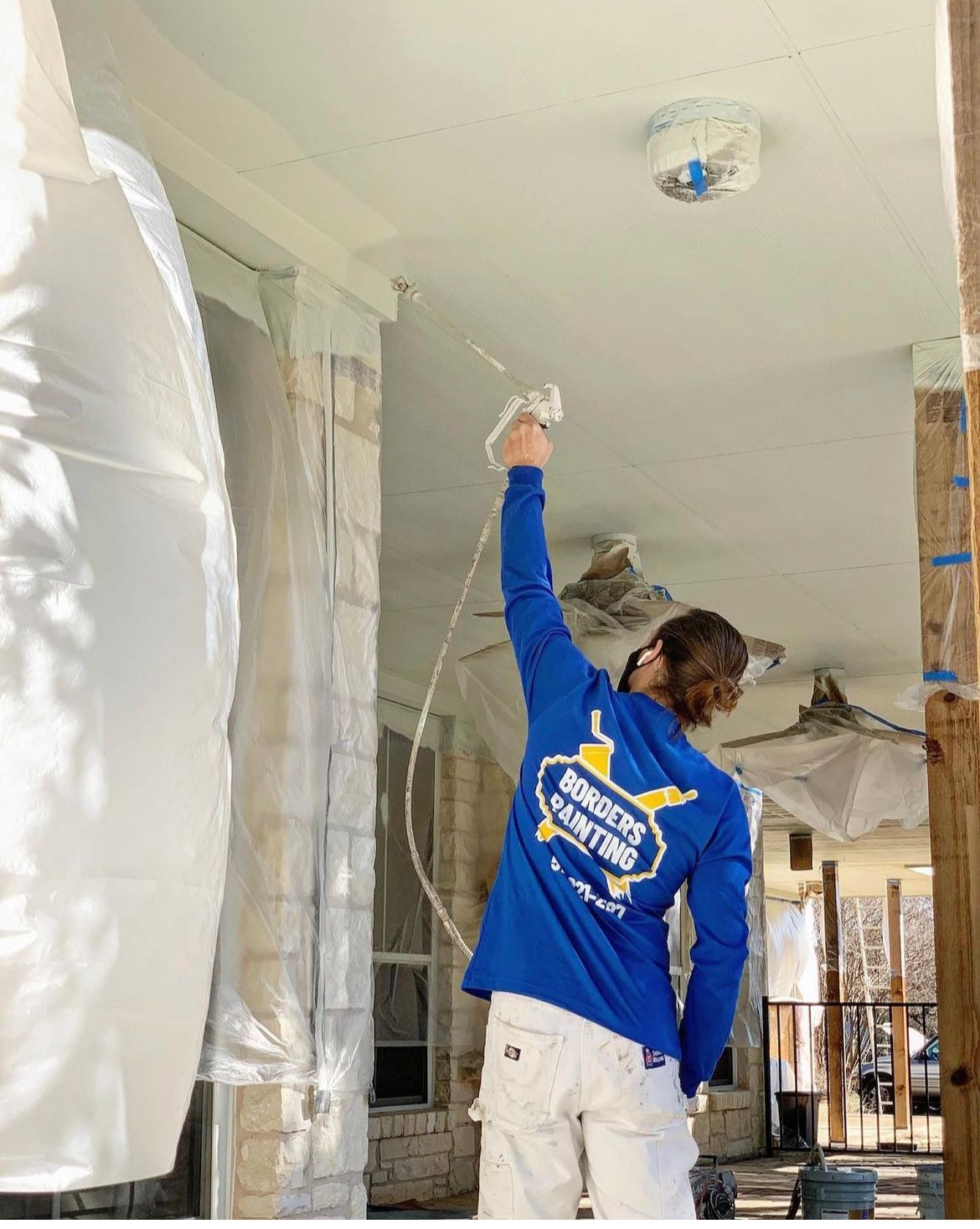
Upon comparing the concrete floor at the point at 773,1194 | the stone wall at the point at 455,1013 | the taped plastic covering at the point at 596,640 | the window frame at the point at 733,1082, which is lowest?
the concrete floor at the point at 773,1194

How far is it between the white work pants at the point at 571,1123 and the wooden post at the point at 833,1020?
1014 centimetres

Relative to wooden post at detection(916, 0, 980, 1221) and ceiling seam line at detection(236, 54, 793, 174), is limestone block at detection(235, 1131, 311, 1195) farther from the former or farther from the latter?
ceiling seam line at detection(236, 54, 793, 174)

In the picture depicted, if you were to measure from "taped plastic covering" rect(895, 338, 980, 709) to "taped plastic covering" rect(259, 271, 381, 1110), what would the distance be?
122 cm

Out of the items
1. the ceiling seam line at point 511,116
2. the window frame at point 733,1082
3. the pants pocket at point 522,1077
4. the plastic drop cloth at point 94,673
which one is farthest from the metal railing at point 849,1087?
the plastic drop cloth at point 94,673

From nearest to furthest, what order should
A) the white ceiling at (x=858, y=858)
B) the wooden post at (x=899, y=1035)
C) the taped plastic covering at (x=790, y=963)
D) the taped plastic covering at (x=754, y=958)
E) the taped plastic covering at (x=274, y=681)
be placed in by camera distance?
the taped plastic covering at (x=274, y=681) < the taped plastic covering at (x=754, y=958) < the white ceiling at (x=858, y=858) < the wooden post at (x=899, y=1035) < the taped plastic covering at (x=790, y=963)

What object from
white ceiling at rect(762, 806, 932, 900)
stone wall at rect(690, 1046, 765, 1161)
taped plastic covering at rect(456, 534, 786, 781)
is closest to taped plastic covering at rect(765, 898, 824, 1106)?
white ceiling at rect(762, 806, 932, 900)

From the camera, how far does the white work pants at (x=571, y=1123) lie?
2209 millimetres

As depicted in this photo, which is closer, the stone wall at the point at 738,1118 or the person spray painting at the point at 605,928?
the person spray painting at the point at 605,928

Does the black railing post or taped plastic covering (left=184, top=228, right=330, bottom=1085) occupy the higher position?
taped plastic covering (left=184, top=228, right=330, bottom=1085)

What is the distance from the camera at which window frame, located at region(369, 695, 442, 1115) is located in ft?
23.8

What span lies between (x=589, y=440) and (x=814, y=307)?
1046 millimetres

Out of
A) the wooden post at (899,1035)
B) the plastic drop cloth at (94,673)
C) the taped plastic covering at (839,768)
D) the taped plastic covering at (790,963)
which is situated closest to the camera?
the plastic drop cloth at (94,673)

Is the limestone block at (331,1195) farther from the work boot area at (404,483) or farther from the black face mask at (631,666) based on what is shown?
the black face mask at (631,666)

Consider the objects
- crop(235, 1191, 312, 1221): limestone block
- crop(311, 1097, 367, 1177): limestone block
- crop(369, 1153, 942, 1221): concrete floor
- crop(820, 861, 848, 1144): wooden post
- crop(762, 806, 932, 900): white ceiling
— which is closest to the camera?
crop(235, 1191, 312, 1221): limestone block
